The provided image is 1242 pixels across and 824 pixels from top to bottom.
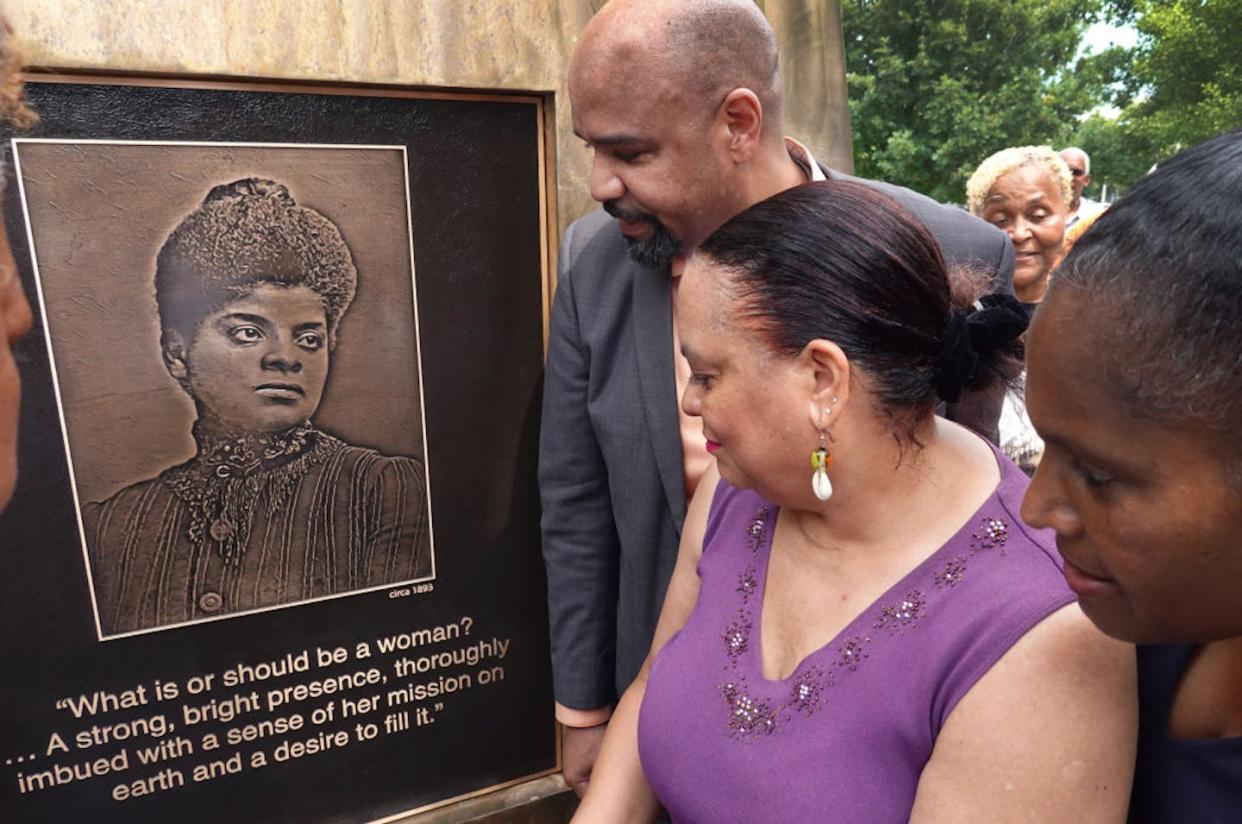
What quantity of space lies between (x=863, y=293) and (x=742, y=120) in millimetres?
726

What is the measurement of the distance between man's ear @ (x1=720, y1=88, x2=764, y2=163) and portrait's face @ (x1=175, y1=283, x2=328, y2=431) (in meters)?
0.92

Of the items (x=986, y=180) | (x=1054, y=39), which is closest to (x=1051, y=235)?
(x=986, y=180)

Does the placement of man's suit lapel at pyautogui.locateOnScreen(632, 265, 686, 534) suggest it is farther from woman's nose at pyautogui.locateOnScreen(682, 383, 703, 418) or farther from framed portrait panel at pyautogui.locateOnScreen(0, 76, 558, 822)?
woman's nose at pyautogui.locateOnScreen(682, 383, 703, 418)

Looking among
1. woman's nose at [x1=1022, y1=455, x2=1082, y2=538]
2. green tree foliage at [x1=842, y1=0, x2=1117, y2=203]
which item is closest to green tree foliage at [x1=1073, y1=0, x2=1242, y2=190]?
green tree foliage at [x1=842, y1=0, x2=1117, y2=203]

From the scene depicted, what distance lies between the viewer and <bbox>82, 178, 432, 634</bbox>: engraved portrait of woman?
5.96 ft

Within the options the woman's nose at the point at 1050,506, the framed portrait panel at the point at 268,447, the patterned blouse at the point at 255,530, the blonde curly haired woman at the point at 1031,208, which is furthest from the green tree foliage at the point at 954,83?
the woman's nose at the point at 1050,506

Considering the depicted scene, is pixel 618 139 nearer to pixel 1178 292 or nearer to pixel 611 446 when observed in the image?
pixel 611 446

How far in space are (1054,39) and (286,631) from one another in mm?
19725

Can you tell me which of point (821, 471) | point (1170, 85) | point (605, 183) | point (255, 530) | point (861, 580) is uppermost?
point (1170, 85)

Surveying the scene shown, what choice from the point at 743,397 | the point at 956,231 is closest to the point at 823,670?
the point at 743,397

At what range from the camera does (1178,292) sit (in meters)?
0.72

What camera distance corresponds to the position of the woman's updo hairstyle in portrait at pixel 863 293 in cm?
127

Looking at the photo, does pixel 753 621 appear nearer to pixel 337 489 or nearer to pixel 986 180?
pixel 337 489

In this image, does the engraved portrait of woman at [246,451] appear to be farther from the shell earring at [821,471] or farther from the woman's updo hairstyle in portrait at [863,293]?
the shell earring at [821,471]
